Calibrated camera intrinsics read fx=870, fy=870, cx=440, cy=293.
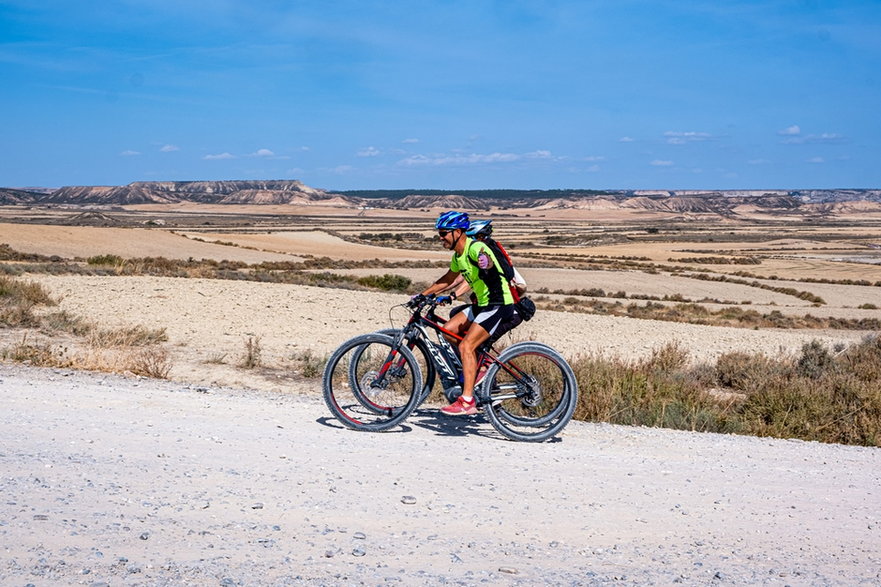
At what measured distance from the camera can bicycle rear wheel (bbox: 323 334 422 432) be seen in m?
7.53

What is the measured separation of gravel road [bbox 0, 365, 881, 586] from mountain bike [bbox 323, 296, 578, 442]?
0.67ft

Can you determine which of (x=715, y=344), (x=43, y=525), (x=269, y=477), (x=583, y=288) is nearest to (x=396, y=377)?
(x=269, y=477)

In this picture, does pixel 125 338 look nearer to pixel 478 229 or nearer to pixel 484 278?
pixel 484 278

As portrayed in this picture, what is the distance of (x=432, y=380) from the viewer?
772 centimetres

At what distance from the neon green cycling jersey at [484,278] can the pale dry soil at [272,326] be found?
13.4ft

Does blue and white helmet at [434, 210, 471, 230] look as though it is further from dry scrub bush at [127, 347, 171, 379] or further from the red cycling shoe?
dry scrub bush at [127, 347, 171, 379]

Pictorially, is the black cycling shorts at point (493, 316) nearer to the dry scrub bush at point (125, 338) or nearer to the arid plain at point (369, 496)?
the arid plain at point (369, 496)

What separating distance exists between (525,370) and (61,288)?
1734 centimetres

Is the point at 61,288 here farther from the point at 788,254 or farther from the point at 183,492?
the point at 788,254

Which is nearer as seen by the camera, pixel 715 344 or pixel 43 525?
pixel 43 525

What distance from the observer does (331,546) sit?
4.60 m

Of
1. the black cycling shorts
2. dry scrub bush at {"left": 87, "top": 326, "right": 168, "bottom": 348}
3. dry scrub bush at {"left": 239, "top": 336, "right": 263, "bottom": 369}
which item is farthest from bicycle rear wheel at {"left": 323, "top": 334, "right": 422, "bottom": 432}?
dry scrub bush at {"left": 87, "top": 326, "right": 168, "bottom": 348}

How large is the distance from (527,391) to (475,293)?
1.00 metres

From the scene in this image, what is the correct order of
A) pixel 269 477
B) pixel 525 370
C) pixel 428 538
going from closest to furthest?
pixel 428 538
pixel 269 477
pixel 525 370
